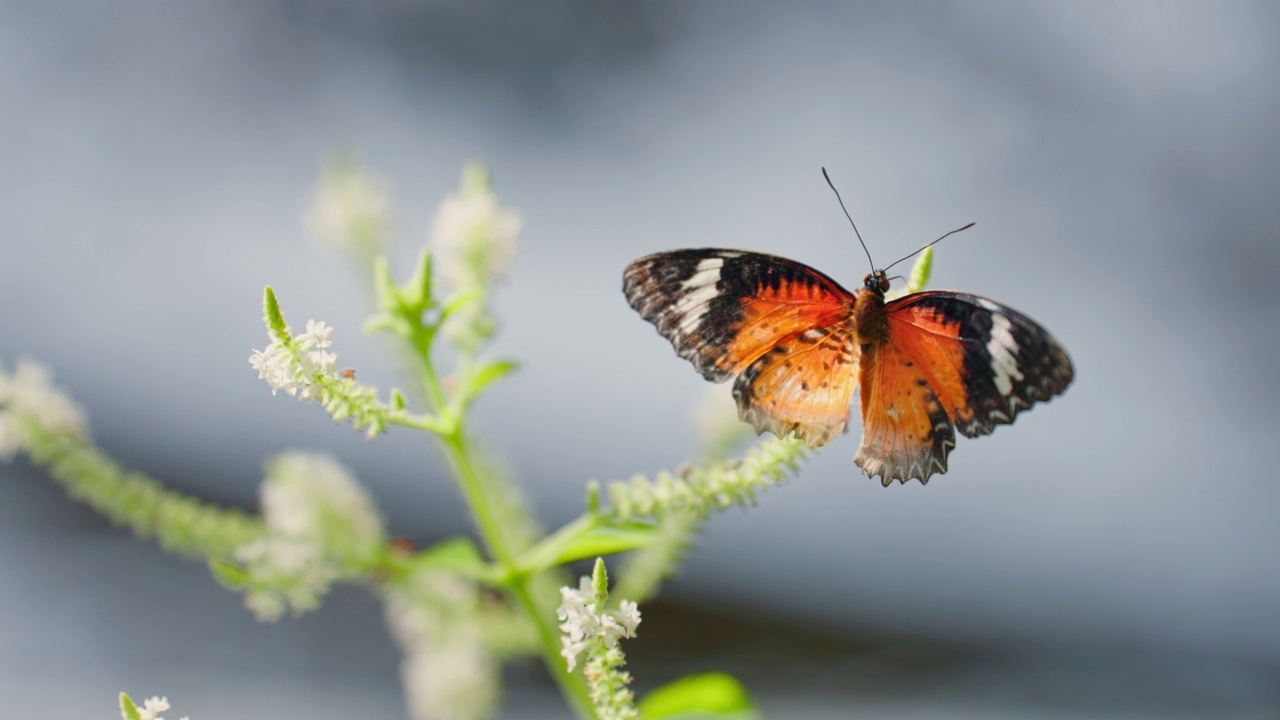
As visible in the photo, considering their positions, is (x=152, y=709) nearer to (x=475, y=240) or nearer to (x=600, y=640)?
(x=600, y=640)

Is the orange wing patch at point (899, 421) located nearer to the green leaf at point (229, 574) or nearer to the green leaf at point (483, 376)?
the green leaf at point (483, 376)

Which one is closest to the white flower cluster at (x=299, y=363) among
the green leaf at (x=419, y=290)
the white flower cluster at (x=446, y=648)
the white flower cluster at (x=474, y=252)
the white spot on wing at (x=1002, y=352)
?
the green leaf at (x=419, y=290)

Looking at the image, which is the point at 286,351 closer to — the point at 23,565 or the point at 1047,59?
the point at 23,565

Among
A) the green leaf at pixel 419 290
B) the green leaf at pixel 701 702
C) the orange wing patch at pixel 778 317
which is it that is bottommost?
the green leaf at pixel 701 702

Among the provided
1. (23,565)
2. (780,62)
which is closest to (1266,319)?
(780,62)

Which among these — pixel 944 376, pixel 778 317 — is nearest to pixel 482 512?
pixel 778 317

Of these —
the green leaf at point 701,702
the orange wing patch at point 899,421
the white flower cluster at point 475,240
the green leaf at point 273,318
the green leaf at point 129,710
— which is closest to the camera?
the green leaf at point 129,710
